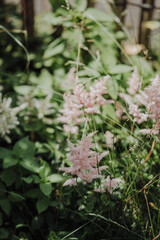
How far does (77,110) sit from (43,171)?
34cm

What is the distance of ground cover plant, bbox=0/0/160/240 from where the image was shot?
3.36 ft

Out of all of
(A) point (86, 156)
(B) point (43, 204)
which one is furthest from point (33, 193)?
(A) point (86, 156)

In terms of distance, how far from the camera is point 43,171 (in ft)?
4.08

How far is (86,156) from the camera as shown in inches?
35.6

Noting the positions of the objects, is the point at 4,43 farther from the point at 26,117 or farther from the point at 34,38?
the point at 26,117

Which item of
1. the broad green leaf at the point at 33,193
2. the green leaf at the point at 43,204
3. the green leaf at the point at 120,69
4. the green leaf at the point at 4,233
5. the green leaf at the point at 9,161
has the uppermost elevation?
the green leaf at the point at 120,69

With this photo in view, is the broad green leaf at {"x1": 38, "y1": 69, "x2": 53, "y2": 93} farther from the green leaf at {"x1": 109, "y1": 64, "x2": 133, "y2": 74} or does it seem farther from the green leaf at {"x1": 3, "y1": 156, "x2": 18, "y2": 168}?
the green leaf at {"x1": 3, "y1": 156, "x2": 18, "y2": 168}

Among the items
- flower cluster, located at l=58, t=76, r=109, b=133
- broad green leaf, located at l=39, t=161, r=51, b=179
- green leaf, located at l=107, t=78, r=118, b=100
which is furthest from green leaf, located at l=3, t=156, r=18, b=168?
green leaf, located at l=107, t=78, r=118, b=100

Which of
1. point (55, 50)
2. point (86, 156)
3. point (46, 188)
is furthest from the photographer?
point (55, 50)

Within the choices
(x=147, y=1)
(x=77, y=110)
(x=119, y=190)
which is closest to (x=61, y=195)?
(x=119, y=190)

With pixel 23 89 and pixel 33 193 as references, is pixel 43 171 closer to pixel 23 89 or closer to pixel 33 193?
pixel 33 193

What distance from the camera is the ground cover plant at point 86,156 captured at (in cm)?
102

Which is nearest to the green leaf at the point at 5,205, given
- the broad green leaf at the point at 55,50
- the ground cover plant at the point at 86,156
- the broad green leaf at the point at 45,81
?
the ground cover plant at the point at 86,156

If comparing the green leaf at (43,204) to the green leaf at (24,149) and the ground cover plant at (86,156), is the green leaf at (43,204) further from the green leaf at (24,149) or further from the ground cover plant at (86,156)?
the green leaf at (24,149)
